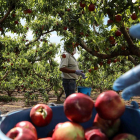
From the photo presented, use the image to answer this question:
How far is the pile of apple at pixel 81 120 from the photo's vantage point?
35.8 inches

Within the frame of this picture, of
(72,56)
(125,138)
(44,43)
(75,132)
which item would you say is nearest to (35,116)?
(75,132)

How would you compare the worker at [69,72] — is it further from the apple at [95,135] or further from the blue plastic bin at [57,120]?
the apple at [95,135]

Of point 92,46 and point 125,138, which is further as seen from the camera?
point 92,46

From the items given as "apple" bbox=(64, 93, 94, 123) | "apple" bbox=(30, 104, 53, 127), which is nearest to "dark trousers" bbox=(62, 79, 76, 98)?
"apple" bbox=(30, 104, 53, 127)

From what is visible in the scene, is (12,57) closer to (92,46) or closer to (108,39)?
(92,46)

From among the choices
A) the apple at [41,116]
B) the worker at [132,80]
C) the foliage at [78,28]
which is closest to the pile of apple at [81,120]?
the apple at [41,116]

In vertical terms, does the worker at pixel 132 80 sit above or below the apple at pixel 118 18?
below

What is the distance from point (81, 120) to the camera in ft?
3.40

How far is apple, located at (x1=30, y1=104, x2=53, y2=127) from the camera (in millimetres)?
1134

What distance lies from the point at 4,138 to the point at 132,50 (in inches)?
117

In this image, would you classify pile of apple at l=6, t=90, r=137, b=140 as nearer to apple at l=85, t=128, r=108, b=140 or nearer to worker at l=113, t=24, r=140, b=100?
apple at l=85, t=128, r=108, b=140

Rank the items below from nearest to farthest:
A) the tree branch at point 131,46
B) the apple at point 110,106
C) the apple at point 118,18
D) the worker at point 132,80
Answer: the worker at point 132,80 → the apple at point 110,106 → the apple at point 118,18 → the tree branch at point 131,46

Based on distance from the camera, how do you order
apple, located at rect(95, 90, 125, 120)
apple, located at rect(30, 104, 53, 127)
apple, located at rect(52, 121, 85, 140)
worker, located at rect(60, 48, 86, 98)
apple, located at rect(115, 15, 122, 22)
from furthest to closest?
worker, located at rect(60, 48, 86, 98) < apple, located at rect(115, 15, 122, 22) < apple, located at rect(30, 104, 53, 127) < apple, located at rect(95, 90, 125, 120) < apple, located at rect(52, 121, 85, 140)

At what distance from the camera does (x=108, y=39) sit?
12.1ft
